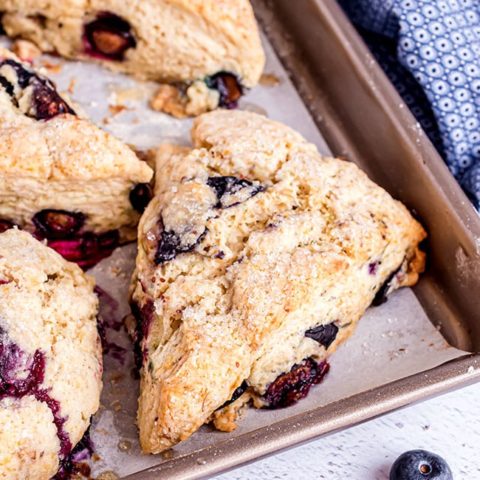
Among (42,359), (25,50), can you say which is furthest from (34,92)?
(42,359)

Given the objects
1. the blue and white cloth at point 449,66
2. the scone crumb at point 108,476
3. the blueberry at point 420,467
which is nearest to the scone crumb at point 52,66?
the blue and white cloth at point 449,66

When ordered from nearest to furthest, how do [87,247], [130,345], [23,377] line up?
[23,377] → [130,345] → [87,247]

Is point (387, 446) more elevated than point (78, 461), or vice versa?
point (387, 446)

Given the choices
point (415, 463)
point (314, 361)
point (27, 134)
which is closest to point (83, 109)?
A: point (27, 134)

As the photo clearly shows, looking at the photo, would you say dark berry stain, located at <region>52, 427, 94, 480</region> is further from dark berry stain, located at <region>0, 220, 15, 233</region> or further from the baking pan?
dark berry stain, located at <region>0, 220, 15, 233</region>

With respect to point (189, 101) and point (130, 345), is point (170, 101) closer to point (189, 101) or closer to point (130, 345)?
point (189, 101)

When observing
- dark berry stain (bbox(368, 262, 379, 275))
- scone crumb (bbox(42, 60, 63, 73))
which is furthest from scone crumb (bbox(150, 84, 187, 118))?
dark berry stain (bbox(368, 262, 379, 275))

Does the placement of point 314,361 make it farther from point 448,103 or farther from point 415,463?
point 448,103
